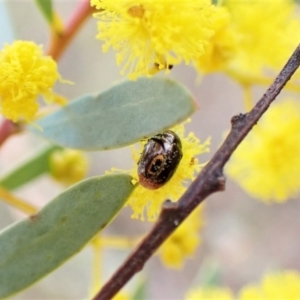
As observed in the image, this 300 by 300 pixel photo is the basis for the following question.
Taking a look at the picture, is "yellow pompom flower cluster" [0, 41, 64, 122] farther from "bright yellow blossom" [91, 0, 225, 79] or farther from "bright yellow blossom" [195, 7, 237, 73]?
"bright yellow blossom" [195, 7, 237, 73]

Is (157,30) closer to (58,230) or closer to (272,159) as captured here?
(58,230)

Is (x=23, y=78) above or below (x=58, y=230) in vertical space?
above

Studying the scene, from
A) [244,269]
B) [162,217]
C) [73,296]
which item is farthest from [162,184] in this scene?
[244,269]

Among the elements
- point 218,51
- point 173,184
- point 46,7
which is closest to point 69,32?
point 46,7

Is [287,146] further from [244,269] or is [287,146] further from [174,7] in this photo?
[244,269]

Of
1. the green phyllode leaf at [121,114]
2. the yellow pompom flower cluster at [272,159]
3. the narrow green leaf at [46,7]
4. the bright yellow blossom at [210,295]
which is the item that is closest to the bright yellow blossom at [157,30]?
the green phyllode leaf at [121,114]

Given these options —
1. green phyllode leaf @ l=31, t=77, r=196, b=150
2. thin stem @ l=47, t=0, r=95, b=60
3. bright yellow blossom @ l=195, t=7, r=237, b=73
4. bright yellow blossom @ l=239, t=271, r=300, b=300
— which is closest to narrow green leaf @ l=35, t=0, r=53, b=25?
thin stem @ l=47, t=0, r=95, b=60

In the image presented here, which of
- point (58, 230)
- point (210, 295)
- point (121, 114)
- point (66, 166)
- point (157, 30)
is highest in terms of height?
point (157, 30)

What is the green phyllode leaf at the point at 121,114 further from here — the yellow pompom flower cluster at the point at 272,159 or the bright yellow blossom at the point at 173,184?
the yellow pompom flower cluster at the point at 272,159
